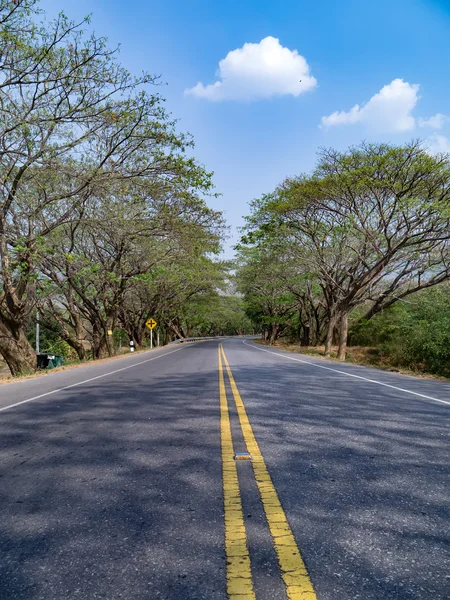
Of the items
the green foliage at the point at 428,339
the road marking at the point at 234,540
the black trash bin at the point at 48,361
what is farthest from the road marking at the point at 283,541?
the black trash bin at the point at 48,361

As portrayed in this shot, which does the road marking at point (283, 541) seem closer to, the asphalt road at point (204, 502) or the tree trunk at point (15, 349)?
the asphalt road at point (204, 502)

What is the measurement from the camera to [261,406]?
6.98m

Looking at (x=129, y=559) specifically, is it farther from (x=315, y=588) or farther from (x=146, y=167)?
(x=146, y=167)

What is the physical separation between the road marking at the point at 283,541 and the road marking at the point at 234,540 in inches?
6.9

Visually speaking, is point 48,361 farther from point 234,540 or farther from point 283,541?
point 283,541

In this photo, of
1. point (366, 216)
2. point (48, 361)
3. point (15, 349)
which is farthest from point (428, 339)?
point (48, 361)

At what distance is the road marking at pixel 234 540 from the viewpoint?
2146 millimetres

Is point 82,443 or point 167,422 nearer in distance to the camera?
point 82,443

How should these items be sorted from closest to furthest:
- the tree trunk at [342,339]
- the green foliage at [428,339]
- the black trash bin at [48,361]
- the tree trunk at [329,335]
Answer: the green foliage at [428,339], the black trash bin at [48,361], the tree trunk at [342,339], the tree trunk at [329,335]

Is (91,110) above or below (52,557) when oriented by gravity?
above

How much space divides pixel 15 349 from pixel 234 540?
1591 centimetres

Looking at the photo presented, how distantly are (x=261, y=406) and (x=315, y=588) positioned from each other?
4842 millimetres

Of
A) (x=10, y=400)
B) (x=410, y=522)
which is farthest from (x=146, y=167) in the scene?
(x=410, y=522)

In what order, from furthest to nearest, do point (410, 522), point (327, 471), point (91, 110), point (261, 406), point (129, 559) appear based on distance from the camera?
point (91, 110) → point (261, 406) → point (327, 471) → point (410, 522) → point (129, 559)
